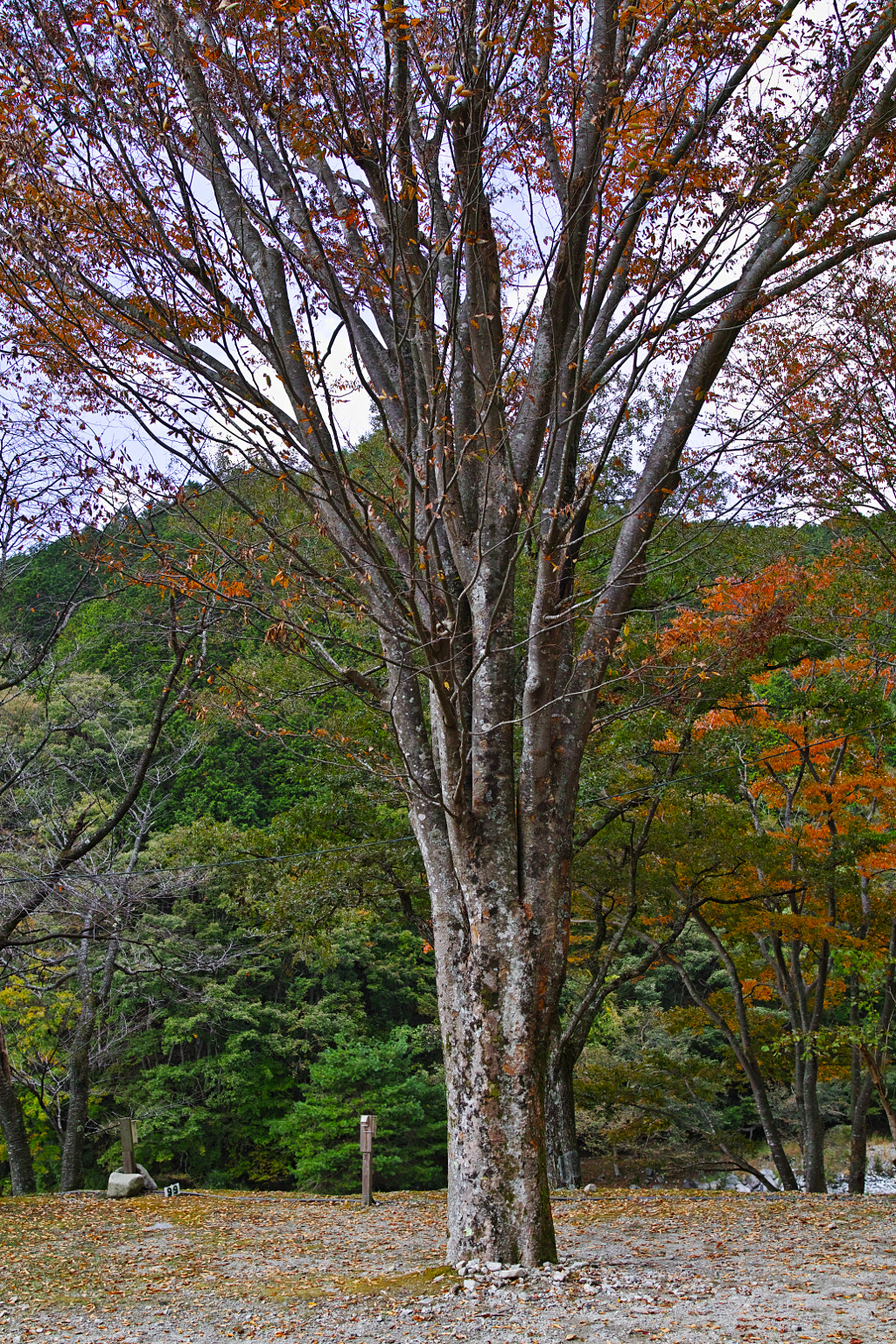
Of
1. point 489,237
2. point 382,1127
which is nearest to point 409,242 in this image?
point 489,237

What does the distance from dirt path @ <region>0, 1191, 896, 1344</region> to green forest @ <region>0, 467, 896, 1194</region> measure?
2392 millimetres

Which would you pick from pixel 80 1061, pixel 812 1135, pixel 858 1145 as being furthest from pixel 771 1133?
pixel 80 1061

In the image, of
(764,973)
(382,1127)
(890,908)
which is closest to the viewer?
(890,908)

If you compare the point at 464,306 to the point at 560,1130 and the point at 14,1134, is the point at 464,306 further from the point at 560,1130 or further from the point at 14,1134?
the point at 14,1134

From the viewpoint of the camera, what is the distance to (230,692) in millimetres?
5719

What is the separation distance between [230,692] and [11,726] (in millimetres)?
7010

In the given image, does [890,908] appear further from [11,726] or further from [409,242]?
[11,726]

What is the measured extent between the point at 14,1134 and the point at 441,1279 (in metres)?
9.24

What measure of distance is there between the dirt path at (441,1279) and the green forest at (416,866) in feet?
7.85

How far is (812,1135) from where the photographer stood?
33.0 feet

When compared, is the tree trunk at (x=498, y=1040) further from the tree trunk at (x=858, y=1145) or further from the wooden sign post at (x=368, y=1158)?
the tree trunk at (x=858, y=1145)

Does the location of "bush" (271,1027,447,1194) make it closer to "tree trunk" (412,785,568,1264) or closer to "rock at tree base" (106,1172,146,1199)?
"rock at tree base" (106,1172,146,1199)

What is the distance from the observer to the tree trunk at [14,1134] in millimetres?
10797

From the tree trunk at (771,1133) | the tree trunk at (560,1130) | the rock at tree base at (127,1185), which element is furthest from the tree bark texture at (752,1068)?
the rock at tree base at (127,1185)
